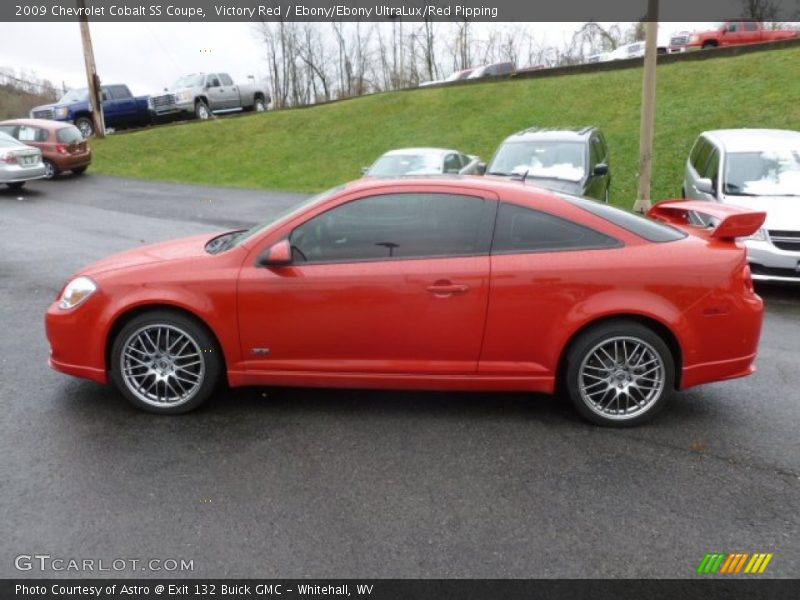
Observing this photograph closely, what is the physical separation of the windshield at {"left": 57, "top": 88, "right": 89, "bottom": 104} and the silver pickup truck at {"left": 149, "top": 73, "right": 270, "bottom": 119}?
255cm

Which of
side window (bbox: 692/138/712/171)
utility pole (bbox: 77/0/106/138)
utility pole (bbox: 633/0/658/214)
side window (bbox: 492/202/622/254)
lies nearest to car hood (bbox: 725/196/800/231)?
side window (bbox: 692/138/712/171)

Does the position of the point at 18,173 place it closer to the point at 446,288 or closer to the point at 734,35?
the point at 446,288

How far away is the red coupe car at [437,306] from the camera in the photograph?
4098mm

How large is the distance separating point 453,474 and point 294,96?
6325 centimetres

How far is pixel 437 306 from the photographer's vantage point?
4.13m

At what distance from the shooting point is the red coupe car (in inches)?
161

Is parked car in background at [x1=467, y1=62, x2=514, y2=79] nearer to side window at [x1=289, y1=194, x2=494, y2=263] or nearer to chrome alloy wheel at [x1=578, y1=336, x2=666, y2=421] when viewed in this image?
side window at [x1=289, y1=194, x2=494, y2=263]

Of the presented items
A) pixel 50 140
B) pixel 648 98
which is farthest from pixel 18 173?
pixel 648 98

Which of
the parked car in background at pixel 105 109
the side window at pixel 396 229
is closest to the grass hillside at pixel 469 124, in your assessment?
the parked car in background at pixel 105 109

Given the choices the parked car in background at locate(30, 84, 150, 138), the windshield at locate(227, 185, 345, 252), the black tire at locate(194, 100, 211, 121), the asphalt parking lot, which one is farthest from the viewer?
the black tire at locate(194, 100, 211, 121)

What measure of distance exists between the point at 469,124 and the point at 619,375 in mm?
19706

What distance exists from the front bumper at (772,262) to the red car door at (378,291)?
15.1ft
